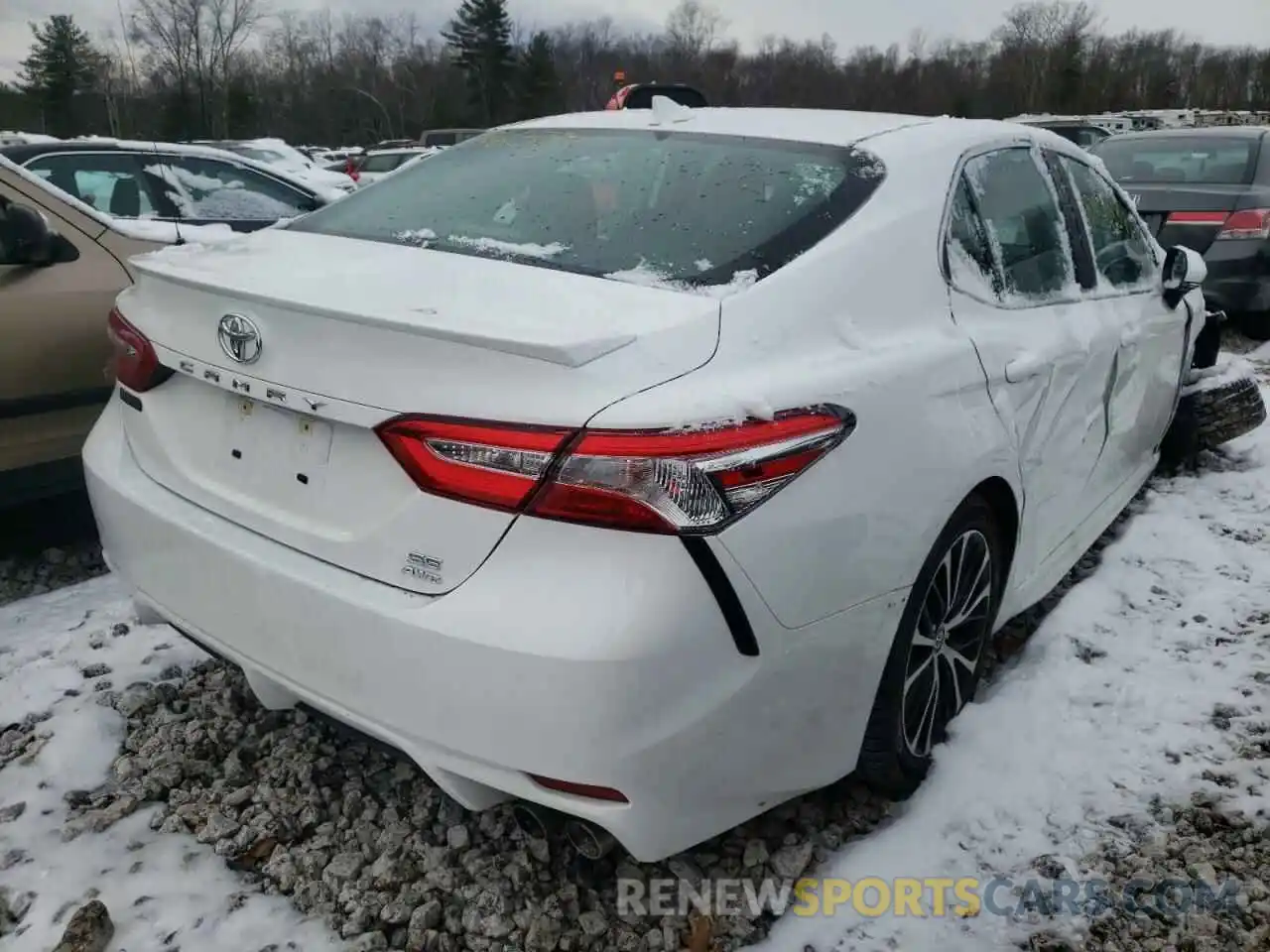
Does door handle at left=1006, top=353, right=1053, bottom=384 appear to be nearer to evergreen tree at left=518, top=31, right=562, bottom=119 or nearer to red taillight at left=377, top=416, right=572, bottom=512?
red taillight at left=377, top=416, right=572, bottom=512

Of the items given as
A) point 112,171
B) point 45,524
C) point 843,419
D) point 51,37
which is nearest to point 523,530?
point 843,419

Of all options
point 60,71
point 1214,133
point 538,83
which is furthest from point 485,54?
point 1214,133

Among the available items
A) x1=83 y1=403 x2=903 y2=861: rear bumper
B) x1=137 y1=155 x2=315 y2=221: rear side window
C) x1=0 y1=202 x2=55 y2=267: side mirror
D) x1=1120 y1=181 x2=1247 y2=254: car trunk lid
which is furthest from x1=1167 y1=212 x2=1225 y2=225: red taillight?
x1=0 y1=202 x2=55 y2=267: side mirror

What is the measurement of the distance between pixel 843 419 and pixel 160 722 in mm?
1938

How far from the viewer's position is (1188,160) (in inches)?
320

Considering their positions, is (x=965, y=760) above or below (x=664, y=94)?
below

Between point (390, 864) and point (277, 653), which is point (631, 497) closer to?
point (277, 653)

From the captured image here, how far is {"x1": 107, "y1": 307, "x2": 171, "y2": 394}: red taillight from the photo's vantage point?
2251mm

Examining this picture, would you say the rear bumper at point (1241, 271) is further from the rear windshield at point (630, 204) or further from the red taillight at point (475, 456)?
the red taillight at point (475, 456)

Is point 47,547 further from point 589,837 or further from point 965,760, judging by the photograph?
point 965,760

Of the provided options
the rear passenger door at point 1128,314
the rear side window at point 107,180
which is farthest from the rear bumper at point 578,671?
the rear side window at point 107,180

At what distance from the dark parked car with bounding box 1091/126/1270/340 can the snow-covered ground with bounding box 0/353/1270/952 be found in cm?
447

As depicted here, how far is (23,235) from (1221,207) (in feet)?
24.0

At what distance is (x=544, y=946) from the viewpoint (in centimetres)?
203
